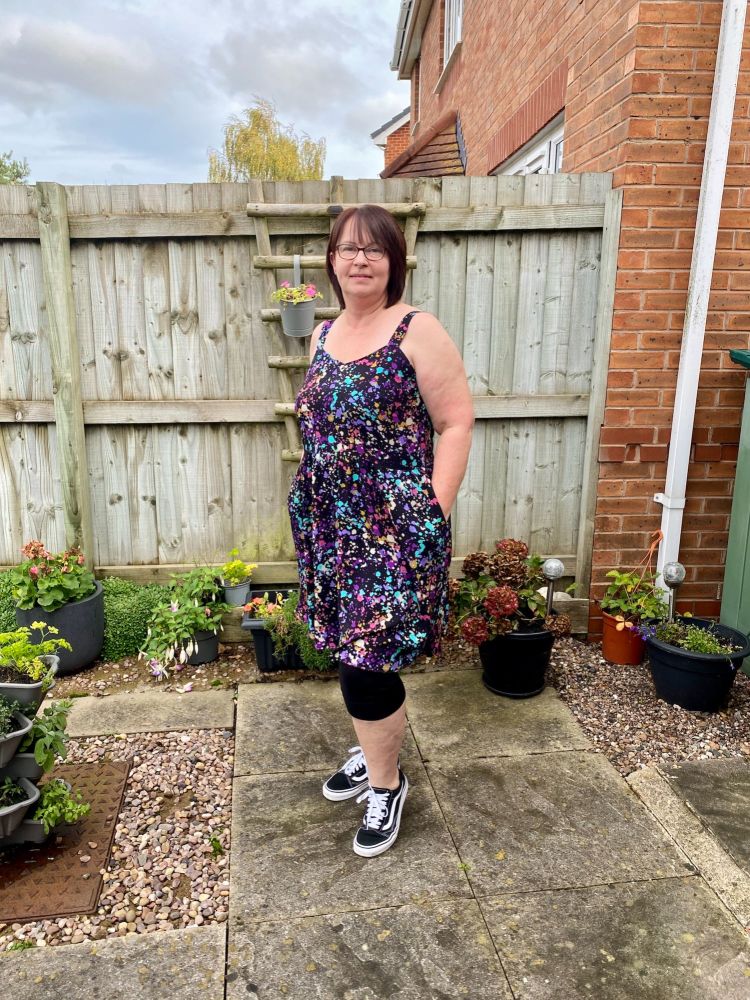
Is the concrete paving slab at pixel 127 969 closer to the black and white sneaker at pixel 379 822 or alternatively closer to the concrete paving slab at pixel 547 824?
the black and white sneaker at pixel 379 822

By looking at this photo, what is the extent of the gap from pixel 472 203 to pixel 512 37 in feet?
8.89

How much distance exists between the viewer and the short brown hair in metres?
1.88

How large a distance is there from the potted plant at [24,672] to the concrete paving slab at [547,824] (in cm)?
132

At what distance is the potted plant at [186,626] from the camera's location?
3.34 metres

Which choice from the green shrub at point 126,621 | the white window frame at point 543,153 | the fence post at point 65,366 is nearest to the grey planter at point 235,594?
the green shrub at point 126,621

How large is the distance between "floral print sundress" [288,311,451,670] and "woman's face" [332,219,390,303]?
0.13 meters

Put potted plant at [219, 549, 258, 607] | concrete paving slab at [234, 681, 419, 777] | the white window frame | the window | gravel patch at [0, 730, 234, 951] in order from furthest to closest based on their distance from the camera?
the window
the white window frame
potted plant at [219, 549, 258, 607]
concrete paving slab at [234, 681, 419, 777]
gravel patch at [0, 730, 234, 951]

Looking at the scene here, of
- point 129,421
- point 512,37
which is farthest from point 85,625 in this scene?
point 512,37

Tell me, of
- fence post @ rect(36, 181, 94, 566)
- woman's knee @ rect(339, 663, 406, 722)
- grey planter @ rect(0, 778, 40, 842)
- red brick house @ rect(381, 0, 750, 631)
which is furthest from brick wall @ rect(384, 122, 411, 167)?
grey planter @ rect(0, 778, 40, 842)

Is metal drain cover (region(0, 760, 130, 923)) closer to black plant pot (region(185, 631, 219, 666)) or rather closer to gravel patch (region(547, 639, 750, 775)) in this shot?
black plant pot (region(185, 631, 219, 666))

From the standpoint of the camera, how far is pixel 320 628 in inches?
85.0

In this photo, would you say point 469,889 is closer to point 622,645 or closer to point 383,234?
point 622,645

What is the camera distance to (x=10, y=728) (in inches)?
78.0

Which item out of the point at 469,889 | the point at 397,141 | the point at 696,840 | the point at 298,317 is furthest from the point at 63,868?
the point at 397,141
